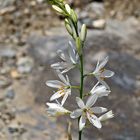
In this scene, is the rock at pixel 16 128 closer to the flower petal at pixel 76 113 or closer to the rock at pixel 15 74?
the rock at pixel 15 74

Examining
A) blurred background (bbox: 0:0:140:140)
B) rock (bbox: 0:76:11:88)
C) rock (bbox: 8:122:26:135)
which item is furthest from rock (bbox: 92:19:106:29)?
rock (bbox: 8:122:26:135)

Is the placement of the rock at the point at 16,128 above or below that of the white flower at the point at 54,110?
below

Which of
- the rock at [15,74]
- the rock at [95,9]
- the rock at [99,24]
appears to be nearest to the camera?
the rock at [15,74]

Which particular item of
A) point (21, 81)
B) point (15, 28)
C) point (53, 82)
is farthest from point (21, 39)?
point (53, 82)

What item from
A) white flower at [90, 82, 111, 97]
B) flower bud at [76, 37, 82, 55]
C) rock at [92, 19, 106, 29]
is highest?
flower bud at [76, 37, 82, 55]

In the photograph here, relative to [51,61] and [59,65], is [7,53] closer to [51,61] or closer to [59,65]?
[51,61]

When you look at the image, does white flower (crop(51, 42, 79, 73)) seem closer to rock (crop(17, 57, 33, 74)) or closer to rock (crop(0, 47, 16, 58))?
rock (crop(17, 57, 33, 74))

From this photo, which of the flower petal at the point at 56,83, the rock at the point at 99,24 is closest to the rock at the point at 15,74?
the rock at the point at 99,24
